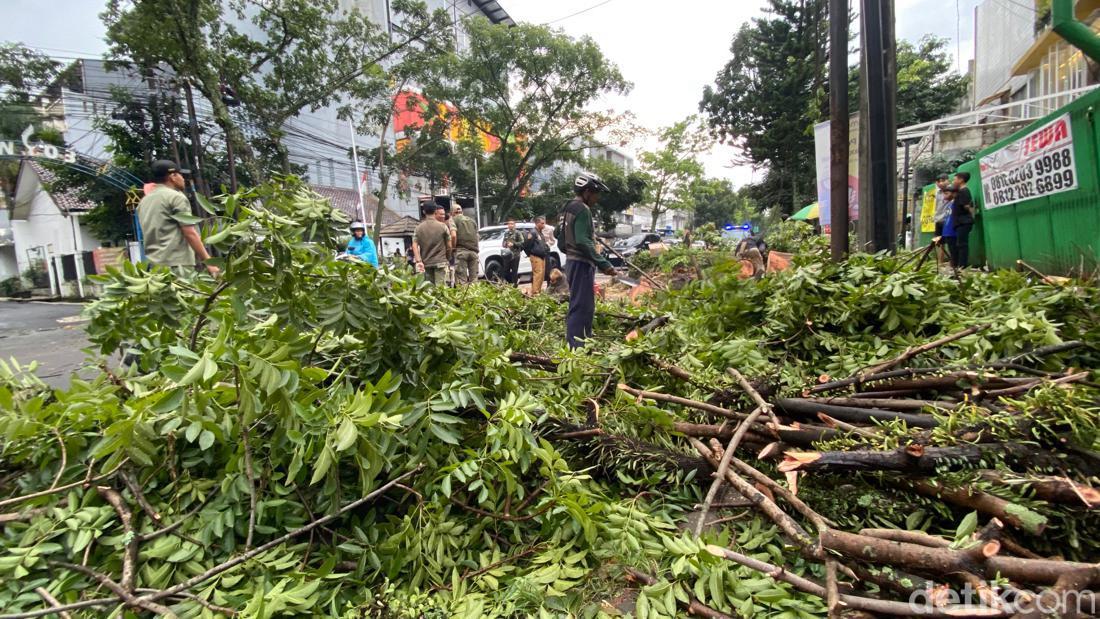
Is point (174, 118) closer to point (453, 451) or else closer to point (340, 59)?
point (340, 59)

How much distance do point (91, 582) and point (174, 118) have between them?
60.9 ft

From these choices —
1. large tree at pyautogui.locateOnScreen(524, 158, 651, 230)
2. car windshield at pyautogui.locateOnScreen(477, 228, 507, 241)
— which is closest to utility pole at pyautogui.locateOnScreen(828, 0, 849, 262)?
car windshield at pyautogui.locateOnScreen(477, 228, 507, 241)

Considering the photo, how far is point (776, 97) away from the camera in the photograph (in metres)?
26.8

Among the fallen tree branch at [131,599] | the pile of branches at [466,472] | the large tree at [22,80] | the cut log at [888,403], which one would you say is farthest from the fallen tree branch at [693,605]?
the large tree at [22,80]

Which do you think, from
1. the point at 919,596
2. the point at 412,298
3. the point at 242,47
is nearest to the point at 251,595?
the point at 412,298

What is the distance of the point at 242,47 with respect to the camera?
50.0 ft

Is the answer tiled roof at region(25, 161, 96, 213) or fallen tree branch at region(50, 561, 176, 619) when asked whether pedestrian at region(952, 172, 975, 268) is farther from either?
tiled roof at region(25, 161, 96, 213)

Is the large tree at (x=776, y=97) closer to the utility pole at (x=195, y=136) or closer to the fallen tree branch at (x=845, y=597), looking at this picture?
the utility pole at (x=195, y=136)

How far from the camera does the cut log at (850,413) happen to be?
6.77ft

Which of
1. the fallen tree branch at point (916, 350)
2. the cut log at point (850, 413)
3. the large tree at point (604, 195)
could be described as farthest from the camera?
the large tree at point (604, 195)

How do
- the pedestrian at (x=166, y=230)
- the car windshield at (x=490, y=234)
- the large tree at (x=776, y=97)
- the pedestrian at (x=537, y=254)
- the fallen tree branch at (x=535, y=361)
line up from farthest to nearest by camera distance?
the large tree at (x=776, y=97)
the car windshield at (x=490, y=234)
the pedestrian at (x=537, y=254)
the pedestrian at (x=166, y=230)
the fallen tree branch at (x=535, y=361)

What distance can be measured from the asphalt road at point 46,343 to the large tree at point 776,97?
25.8 meters

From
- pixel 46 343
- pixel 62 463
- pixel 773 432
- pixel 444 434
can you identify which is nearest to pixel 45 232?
pixel 46 343

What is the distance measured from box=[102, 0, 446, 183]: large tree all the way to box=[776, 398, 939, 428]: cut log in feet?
48.8
